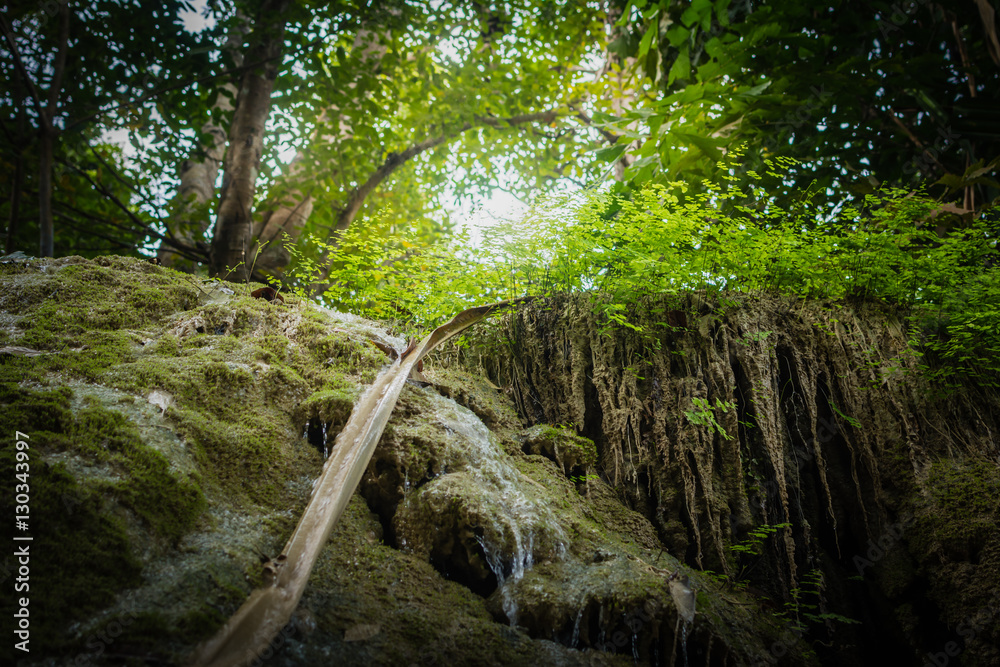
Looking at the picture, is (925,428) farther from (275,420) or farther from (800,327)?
(275,420)

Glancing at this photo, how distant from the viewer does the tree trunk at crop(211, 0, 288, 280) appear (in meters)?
5.76

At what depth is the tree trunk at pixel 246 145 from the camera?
18.9 feet

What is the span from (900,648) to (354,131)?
8466 millimetres

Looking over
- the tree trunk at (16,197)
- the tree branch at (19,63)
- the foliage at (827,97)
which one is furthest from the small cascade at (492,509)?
the tree trunk at (16,197)

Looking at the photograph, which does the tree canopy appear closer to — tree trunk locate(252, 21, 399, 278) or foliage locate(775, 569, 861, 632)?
tree trunk locate(252, 21, 399, 278)

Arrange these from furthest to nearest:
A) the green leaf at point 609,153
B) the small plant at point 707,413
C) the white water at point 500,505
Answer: the green leaf at point 609,153 < the small plant at point 707,413 < the white water at point 500,505

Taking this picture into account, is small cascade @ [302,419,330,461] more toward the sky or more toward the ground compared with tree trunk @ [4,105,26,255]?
more toward the ground

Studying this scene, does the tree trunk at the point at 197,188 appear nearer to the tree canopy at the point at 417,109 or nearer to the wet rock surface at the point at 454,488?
the tree canopy at the point at 417,109

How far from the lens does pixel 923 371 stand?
421 centimetres

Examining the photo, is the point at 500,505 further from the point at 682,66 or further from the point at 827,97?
the point at 827,97

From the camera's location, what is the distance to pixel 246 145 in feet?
19.9

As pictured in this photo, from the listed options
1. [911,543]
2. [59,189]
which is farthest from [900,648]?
[59,189]

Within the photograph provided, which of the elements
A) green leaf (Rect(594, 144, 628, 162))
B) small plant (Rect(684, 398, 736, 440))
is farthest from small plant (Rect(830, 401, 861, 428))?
green leaf (Rect(594, 144, 628, 162))

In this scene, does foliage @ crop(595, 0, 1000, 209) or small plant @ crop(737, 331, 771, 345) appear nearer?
small plant @ crop(737, 331, 771, 345)
